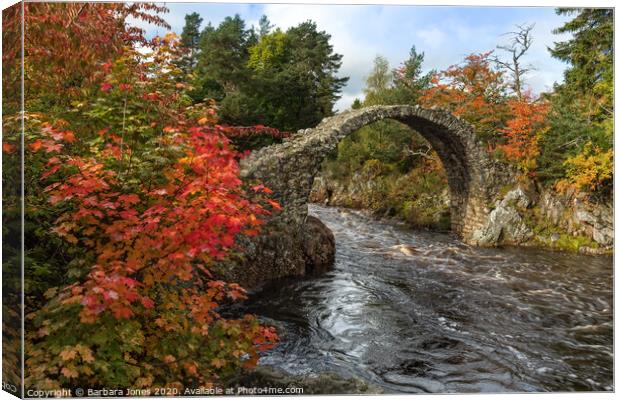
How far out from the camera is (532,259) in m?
12.4

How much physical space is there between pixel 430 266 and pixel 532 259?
3.09 m

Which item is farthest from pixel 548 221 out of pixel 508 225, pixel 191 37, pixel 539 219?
pixel 191 37


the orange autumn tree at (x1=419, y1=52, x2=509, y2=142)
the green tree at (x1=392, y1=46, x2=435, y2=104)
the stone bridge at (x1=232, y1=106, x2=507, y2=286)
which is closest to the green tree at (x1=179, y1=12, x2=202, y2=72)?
the stone bridge at (x1=232, y1=106, x2=507, y2=286)

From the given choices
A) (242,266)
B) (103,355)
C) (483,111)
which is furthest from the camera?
(483,111)

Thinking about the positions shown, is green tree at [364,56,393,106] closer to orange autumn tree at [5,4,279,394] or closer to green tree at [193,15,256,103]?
green tree at [193,15,256,103]

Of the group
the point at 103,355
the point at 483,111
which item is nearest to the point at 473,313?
the point at 103,355

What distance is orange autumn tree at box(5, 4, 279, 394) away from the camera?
3729 mm

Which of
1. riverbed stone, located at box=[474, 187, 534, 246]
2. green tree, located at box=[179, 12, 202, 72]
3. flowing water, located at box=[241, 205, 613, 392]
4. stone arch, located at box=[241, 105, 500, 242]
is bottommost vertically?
flowing water, located at box=[241, 205, 613, 392]

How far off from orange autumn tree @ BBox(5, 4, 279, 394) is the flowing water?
2.01m

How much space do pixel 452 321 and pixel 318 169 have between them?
5.23 m

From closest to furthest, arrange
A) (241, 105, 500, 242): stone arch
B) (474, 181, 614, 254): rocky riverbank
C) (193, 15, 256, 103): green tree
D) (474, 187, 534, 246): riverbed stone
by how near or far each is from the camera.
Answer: (193, 15, 256, 103): green tree
(241, 105, 500, 242): stone arch
(474, 181, 614, 254): rocky riverbank
(474, 187, 534, 246): riverbed stone

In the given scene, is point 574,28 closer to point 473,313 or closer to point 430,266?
point 473,313

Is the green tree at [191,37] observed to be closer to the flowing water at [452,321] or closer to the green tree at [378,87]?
the flowing water at [452,321]

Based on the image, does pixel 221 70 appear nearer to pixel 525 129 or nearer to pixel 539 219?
pixel 525 129
